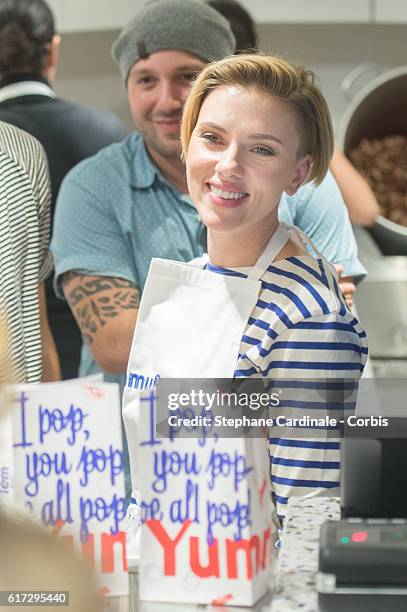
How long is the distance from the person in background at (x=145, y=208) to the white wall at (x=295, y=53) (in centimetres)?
31

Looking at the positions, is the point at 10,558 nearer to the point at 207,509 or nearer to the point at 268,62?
the point at 207,509

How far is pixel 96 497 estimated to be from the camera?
0.79 m

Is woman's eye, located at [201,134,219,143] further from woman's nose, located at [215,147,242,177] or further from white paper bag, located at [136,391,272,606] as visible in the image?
white paper bag, located at [136,391,272,606]

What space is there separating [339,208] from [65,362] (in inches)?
20.9

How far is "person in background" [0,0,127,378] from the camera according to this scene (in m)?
1.60

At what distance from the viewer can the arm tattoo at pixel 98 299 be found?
137cm

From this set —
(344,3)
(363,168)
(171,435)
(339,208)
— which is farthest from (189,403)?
(344,3)

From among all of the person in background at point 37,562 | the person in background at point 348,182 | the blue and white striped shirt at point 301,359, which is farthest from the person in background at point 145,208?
the person in background at point 37,562

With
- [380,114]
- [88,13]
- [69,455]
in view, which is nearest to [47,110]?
[88,13]

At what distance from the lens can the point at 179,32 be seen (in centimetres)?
139

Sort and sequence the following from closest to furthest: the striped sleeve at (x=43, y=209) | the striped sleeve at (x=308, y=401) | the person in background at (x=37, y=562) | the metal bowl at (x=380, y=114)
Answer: the person in background at (x=37, y=562) < the striped sleeve at (x=308, y=401) < the striped sleeve at (x=43, y=209) < the metal bowl at (x=380, y=114)

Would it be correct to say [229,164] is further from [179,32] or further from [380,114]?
[380,114]

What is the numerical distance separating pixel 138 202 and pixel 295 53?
54 centimetres

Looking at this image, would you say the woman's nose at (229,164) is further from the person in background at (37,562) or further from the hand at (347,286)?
the person in background at (37,562)
